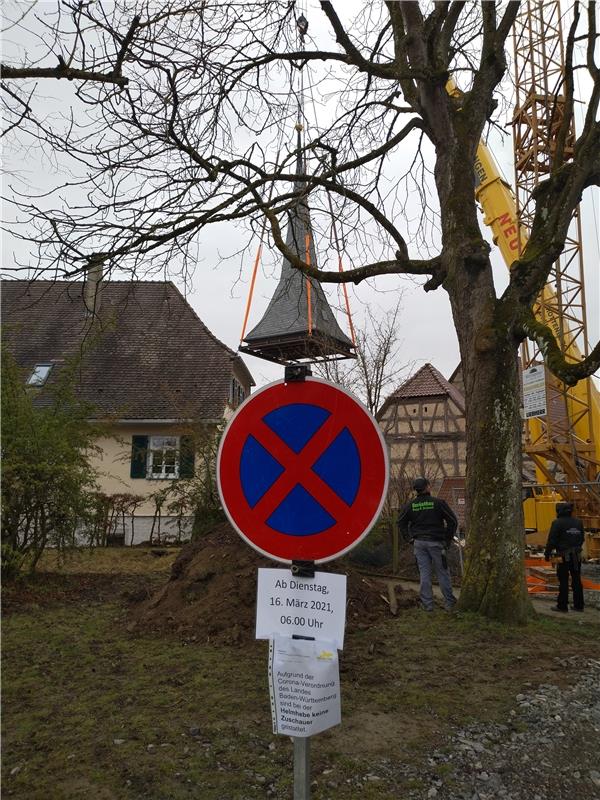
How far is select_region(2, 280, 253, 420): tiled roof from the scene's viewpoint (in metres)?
20.6

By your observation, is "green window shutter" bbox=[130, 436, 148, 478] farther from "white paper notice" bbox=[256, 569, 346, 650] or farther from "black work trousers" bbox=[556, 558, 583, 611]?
"white paper notice" bbox=[256, 569, 346, 650]

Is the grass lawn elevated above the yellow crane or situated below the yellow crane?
below

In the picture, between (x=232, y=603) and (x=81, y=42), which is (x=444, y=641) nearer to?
(x=232, y=603)

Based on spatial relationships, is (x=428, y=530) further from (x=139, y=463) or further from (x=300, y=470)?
(x=139, y=463)

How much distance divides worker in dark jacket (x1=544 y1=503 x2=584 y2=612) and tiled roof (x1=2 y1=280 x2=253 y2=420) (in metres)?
12.2

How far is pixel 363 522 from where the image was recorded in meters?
2.42

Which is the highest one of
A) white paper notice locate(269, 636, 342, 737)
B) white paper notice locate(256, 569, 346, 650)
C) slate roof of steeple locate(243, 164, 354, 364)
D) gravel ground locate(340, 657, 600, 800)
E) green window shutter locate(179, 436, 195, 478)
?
slate roof of steeple locate(243, 164, 354, 364)

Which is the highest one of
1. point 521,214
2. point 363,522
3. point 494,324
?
point 521,214

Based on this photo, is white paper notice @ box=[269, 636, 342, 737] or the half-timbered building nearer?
white paper notice @ box=[269, 636, 342, 737]

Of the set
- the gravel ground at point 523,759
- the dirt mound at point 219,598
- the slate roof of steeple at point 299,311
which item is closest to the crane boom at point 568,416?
the slate roof of steeple at point 299,311

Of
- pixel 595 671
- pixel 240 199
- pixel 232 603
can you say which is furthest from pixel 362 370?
pixel 595 671

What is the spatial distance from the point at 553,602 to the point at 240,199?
25.2 ft

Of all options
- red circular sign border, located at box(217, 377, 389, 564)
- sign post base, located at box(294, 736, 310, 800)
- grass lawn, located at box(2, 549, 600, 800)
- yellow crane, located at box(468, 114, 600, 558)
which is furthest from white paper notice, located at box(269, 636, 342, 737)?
yellow crane, located at box(468, 114, 600, 558)

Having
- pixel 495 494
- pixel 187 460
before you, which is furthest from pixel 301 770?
pixel 187 460
